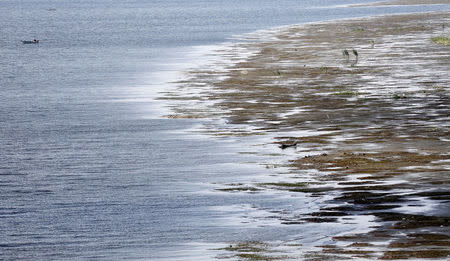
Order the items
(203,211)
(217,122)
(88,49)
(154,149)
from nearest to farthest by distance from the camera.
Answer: (203,211), (154,149), (217,122), (88,49)

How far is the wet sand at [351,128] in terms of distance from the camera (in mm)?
16031

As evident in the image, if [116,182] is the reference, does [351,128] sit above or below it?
below

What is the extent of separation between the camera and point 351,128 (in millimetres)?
28219

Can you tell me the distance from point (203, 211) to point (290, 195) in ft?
6.82

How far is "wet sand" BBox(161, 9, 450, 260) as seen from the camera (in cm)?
1603

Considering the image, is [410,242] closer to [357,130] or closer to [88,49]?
[357,130]

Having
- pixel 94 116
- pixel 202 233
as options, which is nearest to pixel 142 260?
pixel 202 233

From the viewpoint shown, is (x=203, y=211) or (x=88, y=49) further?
(x=88, y=49)

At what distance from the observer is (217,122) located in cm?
3167

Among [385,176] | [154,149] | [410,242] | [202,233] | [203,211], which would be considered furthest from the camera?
[154,149]

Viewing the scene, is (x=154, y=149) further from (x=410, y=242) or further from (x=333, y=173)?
(x=410, y=242)

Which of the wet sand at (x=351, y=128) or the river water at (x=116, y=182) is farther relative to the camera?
the river water at (x=116, y=182)

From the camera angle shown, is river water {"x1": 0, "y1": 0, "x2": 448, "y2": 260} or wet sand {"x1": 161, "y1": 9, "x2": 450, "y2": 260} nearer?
wet sand {"x1": 161, "y1": 9, "x2": 450, "y2": 260}

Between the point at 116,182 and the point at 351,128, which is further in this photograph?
the point at 351,128
